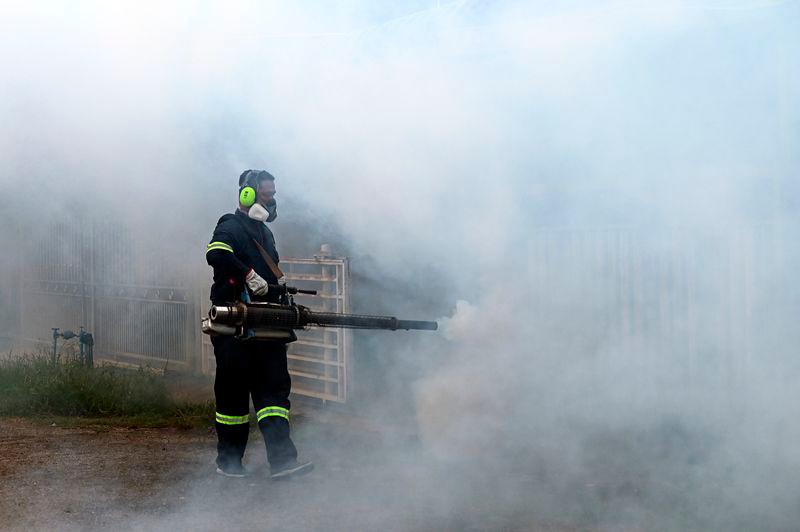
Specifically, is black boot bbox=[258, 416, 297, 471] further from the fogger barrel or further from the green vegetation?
the green vegetation

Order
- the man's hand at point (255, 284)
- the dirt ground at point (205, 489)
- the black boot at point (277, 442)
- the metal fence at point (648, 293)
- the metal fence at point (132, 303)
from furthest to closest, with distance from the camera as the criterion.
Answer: the metal fence at point (132, 303) < the metal fence at point (648, 293) < the black boot at point (277, 442) < the man's hand at point (255, 284) < the dirt ground at point (205, 489)

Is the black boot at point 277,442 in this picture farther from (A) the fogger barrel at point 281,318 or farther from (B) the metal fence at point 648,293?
(B) the metal fence at point 648,293

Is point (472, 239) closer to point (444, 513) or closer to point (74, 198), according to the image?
point (444, 513)

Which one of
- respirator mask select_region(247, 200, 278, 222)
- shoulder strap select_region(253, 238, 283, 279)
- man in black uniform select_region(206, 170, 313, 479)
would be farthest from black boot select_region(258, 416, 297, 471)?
respirator mask select_region(247, 200, 278, 222)

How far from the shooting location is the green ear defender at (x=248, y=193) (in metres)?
4.99

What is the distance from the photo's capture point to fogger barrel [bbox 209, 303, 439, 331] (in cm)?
448

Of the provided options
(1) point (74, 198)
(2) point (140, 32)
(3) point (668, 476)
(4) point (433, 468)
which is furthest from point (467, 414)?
(1) point (74, 198)

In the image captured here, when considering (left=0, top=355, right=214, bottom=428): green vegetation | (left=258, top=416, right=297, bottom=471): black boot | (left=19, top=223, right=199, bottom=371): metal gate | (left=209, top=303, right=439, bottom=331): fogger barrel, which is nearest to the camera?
(left=209, top=303, right=439, bottom=331): fogger barrel

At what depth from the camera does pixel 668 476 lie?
187 inches

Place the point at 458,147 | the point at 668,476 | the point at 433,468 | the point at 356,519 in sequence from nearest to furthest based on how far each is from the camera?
the point at 356,519 → the point at 668,476 → the point at 433,468 → the point at 458,147

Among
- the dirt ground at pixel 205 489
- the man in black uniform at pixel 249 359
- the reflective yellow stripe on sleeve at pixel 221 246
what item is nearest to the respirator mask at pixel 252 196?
the man in black uniform at pixel 249 359

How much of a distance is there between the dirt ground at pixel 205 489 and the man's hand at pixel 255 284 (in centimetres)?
→ 109

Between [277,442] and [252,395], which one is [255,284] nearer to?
[252,395]

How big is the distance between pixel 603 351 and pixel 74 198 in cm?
449
